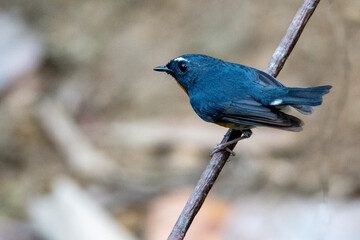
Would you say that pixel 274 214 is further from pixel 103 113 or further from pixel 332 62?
pixel 103 113

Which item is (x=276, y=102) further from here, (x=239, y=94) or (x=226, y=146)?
(x=226, y=146)

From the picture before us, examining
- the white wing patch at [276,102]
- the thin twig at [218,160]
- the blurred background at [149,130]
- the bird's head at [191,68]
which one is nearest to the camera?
the thin twig at [218,160]

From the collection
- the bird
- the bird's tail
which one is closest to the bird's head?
the bird

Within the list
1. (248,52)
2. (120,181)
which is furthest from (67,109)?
(248,52)

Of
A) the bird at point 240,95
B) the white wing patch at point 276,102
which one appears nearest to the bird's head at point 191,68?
the bird at point 240,95

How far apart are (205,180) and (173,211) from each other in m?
2.75

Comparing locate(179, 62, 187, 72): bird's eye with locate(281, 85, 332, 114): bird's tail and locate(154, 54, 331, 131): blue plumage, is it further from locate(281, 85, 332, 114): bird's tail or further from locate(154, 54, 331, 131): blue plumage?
locate(281, 85, 332, 114): bird's tail

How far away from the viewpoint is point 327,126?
4.95 metres

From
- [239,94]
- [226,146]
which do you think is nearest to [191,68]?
[239,94]

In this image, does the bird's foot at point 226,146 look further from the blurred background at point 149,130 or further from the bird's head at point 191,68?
the blurred background at point 149,130

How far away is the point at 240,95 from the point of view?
4074 mm

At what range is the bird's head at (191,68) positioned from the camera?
14.2ft

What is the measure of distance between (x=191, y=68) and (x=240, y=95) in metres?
0.48

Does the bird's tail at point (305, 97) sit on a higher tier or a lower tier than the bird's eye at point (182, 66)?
lower
